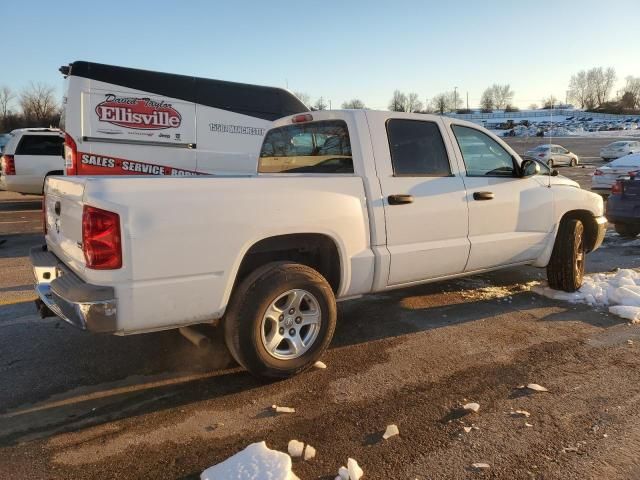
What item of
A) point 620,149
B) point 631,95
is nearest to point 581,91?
point 631,95

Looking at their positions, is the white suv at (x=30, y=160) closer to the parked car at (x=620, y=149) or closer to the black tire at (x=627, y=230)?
the black tire at (x=627, y=230)

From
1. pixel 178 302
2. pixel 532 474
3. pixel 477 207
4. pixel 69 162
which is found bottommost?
pixel 532 474

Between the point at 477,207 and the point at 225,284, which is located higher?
the point at 477,207

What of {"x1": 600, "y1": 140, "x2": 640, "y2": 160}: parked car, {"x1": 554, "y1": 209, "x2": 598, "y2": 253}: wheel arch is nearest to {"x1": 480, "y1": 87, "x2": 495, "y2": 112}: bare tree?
{"x1": 600, "y1": 140, "x2": 640, "y2": 160}: parked car

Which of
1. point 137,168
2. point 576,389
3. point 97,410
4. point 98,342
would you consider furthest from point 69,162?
point 576,389

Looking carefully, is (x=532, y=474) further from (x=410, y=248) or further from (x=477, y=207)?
(x=477, y=207)

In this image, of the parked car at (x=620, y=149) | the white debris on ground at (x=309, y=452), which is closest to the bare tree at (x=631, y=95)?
the parked car at (x=620, y=149)

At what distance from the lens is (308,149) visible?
189 inches

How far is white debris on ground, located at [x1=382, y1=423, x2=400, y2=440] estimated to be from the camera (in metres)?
3.09

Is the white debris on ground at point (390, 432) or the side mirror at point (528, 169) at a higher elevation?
the side mirror at point (528, 169)

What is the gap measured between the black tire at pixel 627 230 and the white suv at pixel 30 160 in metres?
12.7

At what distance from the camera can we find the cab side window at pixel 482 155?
5004 millimetres

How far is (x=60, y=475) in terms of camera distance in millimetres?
2738

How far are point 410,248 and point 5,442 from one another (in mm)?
3093
